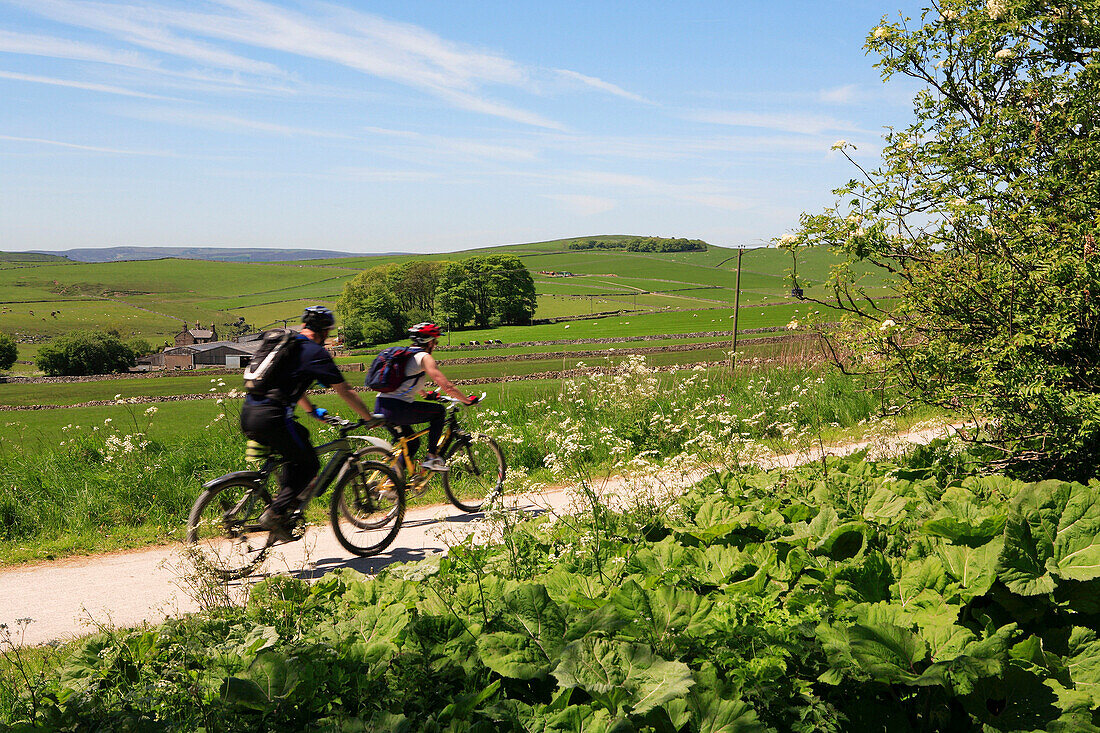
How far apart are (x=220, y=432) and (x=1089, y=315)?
9714 mm

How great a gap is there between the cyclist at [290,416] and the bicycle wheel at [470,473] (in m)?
1.80

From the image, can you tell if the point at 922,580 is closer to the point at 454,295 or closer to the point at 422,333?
the point at 422,333

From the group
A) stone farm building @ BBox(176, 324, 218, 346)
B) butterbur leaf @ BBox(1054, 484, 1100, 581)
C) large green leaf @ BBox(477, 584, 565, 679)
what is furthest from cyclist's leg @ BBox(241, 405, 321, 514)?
stone farm building @ BBox(176, 324, 218, 346)

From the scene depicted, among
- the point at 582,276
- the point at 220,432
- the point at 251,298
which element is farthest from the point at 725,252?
the point at 220,432

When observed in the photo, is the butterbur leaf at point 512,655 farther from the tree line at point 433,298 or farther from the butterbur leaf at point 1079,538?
the tree line at point 433,298

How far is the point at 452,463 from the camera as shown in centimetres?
839

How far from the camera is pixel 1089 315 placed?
4.29 metres

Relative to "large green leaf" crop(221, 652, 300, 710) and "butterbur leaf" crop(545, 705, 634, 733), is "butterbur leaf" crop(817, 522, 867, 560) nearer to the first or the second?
"butterbur leaf" crop(545, 705, 634, 733)

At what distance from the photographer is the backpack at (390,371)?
702 cm

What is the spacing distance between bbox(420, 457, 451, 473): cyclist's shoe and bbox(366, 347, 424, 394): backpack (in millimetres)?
777

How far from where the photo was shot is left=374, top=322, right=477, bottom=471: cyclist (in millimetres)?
7023

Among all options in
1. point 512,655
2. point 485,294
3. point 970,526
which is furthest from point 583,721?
point 485,294

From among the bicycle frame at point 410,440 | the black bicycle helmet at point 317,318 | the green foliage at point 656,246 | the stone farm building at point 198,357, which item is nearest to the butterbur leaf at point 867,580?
the black bicycle helmet at point 317,318

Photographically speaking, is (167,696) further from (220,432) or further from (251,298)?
(251,298)
